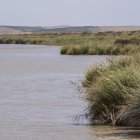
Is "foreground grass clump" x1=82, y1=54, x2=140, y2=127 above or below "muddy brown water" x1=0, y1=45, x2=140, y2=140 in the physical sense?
above

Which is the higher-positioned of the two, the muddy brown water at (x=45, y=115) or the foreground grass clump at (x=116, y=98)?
the foreground grass clump at (x=116, y=98)

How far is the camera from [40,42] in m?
84.7

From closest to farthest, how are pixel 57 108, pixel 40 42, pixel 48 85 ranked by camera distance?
1. pixel 57 108
2. pixel 48 85
3. pixel 40 42

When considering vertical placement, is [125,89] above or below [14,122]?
above

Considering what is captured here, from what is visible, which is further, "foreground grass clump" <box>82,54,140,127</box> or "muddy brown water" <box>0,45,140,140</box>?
"foreground grass clump" <box>82,54,140,127</box>

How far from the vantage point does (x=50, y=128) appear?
1188 cm

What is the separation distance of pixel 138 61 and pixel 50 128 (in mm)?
3972

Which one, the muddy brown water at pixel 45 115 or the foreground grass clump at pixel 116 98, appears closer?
the muddy brown water at pixel 45 115

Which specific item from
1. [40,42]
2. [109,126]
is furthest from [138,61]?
[40,42]

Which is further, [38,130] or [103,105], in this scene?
[103,105]

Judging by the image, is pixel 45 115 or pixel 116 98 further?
pixel 45 115

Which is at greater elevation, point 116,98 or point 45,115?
point 116,98

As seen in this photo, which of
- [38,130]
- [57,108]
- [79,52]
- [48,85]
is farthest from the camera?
[79,52]

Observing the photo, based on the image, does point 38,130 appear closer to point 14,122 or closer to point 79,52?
point 14,122
